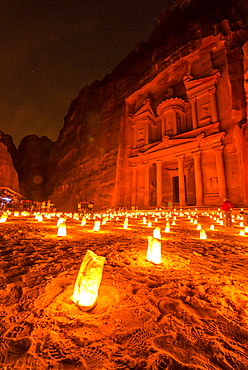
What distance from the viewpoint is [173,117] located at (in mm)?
25781

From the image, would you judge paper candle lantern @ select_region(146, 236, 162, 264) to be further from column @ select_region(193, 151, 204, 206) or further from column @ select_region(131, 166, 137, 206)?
column @ select_region(131, 166, 137, 206)

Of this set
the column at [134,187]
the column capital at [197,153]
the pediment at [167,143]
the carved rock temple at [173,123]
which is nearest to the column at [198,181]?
the column capital at [197,153]

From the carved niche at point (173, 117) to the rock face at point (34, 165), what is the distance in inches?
1396

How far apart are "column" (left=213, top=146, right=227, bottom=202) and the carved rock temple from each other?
10cm

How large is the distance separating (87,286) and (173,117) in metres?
28.2

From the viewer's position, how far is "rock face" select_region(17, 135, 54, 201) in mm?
44250

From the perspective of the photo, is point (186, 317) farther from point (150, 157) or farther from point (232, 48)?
point (232, 48)

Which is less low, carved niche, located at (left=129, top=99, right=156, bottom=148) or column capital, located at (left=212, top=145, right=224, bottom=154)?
carved niche, located at (left=129, top=99, right=156, bottom=148)

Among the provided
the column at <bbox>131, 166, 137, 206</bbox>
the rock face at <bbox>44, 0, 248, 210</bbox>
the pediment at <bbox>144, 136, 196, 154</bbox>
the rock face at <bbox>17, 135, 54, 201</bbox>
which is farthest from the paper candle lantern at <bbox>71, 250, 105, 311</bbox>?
the rock face at <bbox>17, 135, 54, 201</bbox>

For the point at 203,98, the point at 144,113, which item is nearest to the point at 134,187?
the point at 144,113

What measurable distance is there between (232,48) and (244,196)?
1948cm

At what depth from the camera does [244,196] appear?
54.3ft

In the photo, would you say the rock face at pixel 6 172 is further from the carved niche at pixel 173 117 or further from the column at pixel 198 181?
the column at pixel 198 181

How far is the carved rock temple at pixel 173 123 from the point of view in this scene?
1928 centimetres
